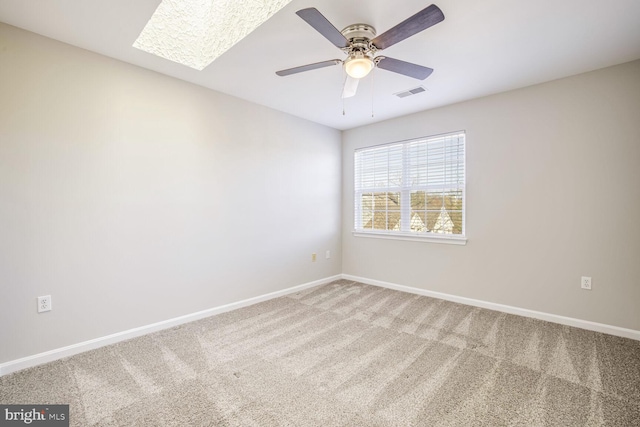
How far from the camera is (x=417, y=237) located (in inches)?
148

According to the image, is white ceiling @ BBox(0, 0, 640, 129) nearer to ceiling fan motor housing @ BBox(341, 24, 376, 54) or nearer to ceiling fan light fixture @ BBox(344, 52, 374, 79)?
ceiling fan motor housing @ BBox(341, 24, 376, 54)

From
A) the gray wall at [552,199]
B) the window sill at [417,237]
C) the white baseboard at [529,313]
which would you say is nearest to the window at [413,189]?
the window sill at [417,237]

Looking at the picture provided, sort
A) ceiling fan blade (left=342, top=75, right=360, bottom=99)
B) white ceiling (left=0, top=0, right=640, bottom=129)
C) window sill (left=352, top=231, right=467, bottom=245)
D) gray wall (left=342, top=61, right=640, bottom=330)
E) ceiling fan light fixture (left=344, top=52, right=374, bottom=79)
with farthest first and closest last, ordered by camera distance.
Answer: window sill (left=352, top=231, right=467, bottom=245) → gray wall (left=342, top=61, right=640, bottom=330) → ceiling fan blade (left=342, top=75, right=360, bottom=99) → ceiling fan light fixture (left=344, top=52, right=374, bottom=79) → white ceiling (left=0, top=0, right=640, bottom=129)

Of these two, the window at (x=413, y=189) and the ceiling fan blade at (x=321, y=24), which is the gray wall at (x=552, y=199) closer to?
the window at (x=413, y=189)

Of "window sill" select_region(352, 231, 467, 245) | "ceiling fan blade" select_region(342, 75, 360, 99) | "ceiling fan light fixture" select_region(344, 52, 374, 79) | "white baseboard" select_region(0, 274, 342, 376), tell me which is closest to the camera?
"ceiling fan light fixture" select_region(344, 52, 374, 79)

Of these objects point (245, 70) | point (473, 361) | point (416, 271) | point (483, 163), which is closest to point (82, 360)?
point (245, 70)

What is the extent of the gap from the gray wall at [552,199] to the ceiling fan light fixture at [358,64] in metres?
1.96

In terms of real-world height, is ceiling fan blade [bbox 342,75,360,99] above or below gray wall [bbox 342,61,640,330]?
above

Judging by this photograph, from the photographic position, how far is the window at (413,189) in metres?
3.49

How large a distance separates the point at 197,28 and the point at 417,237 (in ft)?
10.6

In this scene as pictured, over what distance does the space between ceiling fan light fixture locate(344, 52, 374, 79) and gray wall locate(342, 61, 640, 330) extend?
1964mm

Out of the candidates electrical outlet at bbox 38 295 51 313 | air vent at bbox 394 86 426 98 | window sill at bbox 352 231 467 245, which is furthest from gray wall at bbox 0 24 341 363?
air vent at bbox 394 86 426 98

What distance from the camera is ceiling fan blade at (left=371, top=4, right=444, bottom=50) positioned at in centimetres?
146

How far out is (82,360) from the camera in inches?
84.6
